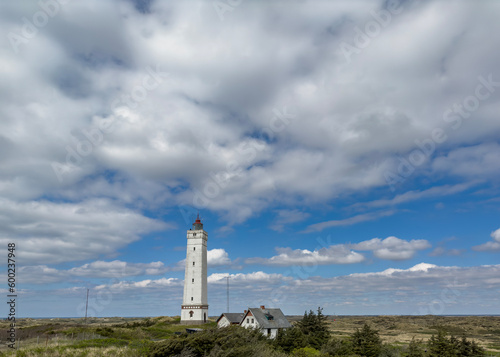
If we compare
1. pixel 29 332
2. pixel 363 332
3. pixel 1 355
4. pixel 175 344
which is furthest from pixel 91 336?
pixel 363 332

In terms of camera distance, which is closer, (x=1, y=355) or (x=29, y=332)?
(x=1, y=355)

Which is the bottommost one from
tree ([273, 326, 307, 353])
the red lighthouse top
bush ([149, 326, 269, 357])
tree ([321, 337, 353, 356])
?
tree ([321, 337, 353, 356])

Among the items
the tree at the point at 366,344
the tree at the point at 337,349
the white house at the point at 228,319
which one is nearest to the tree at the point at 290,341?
the tree at the point at 337,349

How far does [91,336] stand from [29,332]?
1462cm

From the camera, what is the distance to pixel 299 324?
168ft

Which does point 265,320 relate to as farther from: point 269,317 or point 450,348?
point 450,348

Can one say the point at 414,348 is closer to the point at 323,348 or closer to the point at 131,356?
the point at 323,348

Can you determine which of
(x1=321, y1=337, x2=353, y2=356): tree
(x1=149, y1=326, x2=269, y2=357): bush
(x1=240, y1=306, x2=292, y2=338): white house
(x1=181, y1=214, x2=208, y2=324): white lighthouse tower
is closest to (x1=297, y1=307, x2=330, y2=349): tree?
A: (x1=321, y1=337, x2=353, y2=356): tree

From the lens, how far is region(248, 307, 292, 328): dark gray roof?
60.4 m

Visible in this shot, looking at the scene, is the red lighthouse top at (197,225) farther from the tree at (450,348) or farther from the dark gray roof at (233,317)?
the tree at (450,348)

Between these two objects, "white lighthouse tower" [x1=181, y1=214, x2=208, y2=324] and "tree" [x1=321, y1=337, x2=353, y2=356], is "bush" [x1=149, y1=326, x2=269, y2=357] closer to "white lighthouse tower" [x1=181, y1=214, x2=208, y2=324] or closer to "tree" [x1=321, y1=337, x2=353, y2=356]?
"tree" [x1=321, y1=337, x2=353, y2=356]

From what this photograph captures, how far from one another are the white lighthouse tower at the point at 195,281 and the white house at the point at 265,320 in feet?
34.9

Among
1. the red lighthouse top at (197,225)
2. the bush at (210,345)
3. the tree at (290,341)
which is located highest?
the red lighthouse top at (197,225)

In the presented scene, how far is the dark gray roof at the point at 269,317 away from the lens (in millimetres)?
60434
